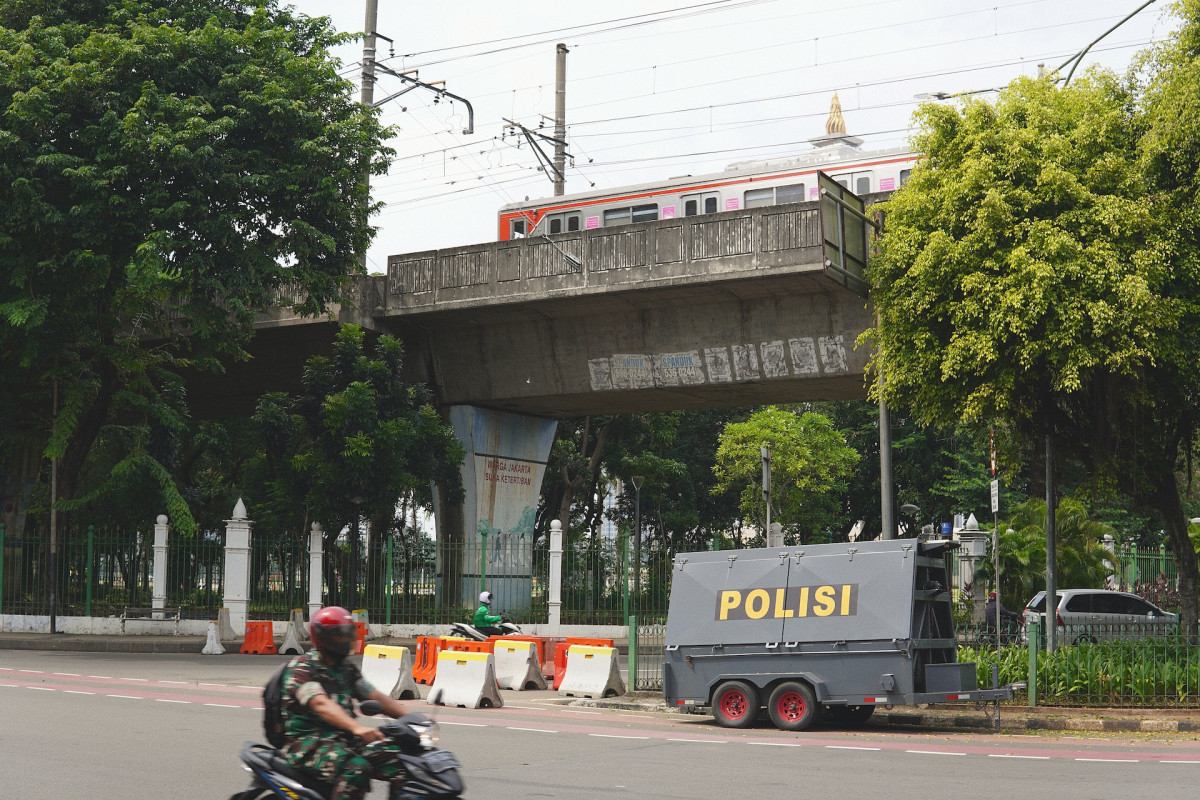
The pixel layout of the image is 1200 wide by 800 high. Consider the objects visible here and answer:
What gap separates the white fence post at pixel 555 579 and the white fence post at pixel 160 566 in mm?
8461

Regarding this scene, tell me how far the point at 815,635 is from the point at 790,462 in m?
33.2

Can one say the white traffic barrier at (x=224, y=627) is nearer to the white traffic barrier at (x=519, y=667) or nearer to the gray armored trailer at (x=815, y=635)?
the white traffic barrier at (x=519, y=667)

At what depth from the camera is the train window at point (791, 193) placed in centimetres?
2719

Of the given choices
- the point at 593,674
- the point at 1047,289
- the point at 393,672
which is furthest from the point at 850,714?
the point at 393,672

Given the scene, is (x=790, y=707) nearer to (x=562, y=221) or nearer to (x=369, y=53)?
(x=562, y=221)

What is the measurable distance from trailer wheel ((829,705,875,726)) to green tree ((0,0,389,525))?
14265 mm

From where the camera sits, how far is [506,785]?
373 inches

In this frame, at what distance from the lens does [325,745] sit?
5762mm

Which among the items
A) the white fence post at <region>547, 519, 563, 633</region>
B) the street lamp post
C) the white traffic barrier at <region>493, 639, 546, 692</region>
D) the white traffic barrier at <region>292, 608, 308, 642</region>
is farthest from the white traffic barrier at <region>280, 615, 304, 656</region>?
the white fence post at <region>547, 519, 563, 633</region>

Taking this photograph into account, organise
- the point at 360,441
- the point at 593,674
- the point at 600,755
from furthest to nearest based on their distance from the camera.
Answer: the point at 360,441 < the point at 593,674 < the point at 600,755

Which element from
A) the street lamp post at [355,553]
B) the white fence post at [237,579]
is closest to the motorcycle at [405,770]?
the street lamp post at [355,553]

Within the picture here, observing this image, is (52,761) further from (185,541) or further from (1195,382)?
(185,541)

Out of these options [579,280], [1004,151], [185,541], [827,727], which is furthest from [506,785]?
[185,541]

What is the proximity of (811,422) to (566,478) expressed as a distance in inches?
402
